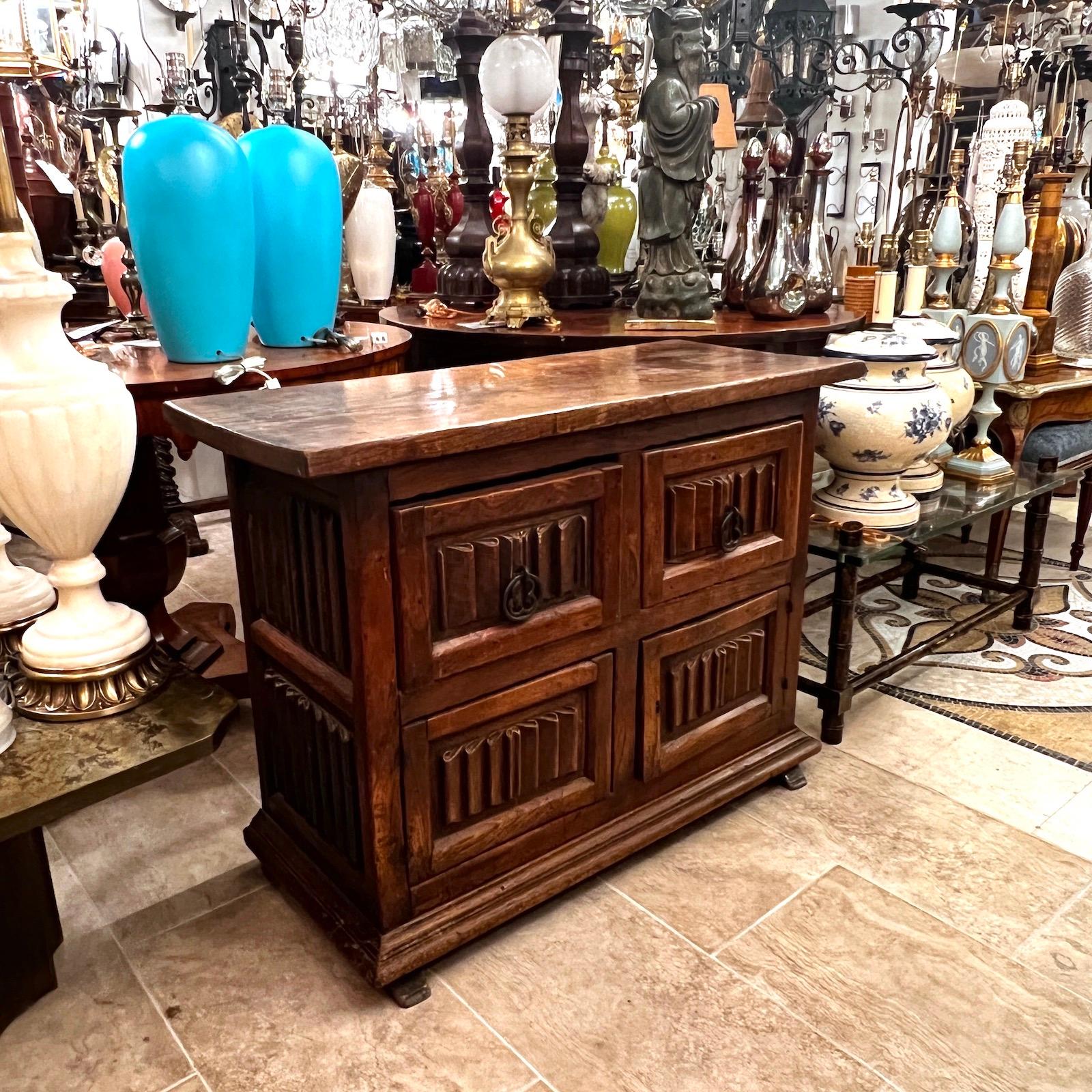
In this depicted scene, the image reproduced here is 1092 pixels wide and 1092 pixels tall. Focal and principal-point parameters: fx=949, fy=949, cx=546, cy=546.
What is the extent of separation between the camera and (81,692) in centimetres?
119

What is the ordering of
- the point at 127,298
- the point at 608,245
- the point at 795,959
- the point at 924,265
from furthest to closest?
the point at 608,245 < the point at 924,265 < the point at 127,298 < the point at 795,959

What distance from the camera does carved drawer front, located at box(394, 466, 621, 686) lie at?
1.10 meters

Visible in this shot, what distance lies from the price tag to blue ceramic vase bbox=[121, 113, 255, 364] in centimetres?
155

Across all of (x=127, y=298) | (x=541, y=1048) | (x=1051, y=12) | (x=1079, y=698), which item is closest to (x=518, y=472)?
(x=541, y=1048)

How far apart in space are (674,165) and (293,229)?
85 cm

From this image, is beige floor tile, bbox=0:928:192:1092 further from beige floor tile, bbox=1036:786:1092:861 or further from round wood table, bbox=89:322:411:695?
beige floor tile, bbox=1036:786:1092:861

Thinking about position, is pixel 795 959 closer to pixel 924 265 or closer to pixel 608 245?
pixel 924 265

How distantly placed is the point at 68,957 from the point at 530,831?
2.18 feet

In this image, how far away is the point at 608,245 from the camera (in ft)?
8.63

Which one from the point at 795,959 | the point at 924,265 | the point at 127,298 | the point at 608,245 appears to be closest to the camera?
the point at 795,959

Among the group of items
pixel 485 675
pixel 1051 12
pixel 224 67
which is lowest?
pixel 485 675

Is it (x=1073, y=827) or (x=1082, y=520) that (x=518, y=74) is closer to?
(x=1073, y=827)

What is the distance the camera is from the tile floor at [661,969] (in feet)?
3.71

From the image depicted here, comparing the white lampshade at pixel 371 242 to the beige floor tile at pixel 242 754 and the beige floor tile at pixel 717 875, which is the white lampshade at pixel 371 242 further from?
the beige floor tile at pixel 717 875
